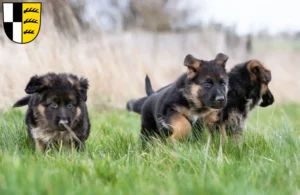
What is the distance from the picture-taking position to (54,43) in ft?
33.5

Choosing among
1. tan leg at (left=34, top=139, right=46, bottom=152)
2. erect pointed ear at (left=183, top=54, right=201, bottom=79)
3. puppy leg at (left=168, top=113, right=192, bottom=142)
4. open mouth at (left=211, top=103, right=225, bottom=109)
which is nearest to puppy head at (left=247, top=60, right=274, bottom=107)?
erect pointed ear at (left=183, top=54, right=201, bottom=79)

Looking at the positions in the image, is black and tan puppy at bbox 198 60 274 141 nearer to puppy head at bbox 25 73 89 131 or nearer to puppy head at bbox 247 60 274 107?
puppy head at bbox 247 60 274 107

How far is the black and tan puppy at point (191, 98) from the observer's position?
5445 mm

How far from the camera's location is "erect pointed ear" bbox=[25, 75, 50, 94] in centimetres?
490

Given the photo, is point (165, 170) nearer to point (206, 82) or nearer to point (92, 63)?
point (206, 82)

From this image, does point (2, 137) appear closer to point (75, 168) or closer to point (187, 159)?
point (75, 168)

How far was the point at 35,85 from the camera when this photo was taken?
16.2 feet

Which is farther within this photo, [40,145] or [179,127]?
[179,127]

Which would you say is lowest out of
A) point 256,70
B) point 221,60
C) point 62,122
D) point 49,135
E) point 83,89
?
point 49,135

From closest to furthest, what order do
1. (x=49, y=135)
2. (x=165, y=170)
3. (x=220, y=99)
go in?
(x=165, y=170), (x=49, y=135), (x=220, y=99)

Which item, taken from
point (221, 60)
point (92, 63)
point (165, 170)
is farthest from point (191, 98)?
point (92, 63)

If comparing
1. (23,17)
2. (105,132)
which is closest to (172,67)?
(23,17)

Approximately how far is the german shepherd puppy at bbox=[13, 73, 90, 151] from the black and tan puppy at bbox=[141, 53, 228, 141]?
0.77 meters

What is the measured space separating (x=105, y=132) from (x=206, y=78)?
59.3 inches
